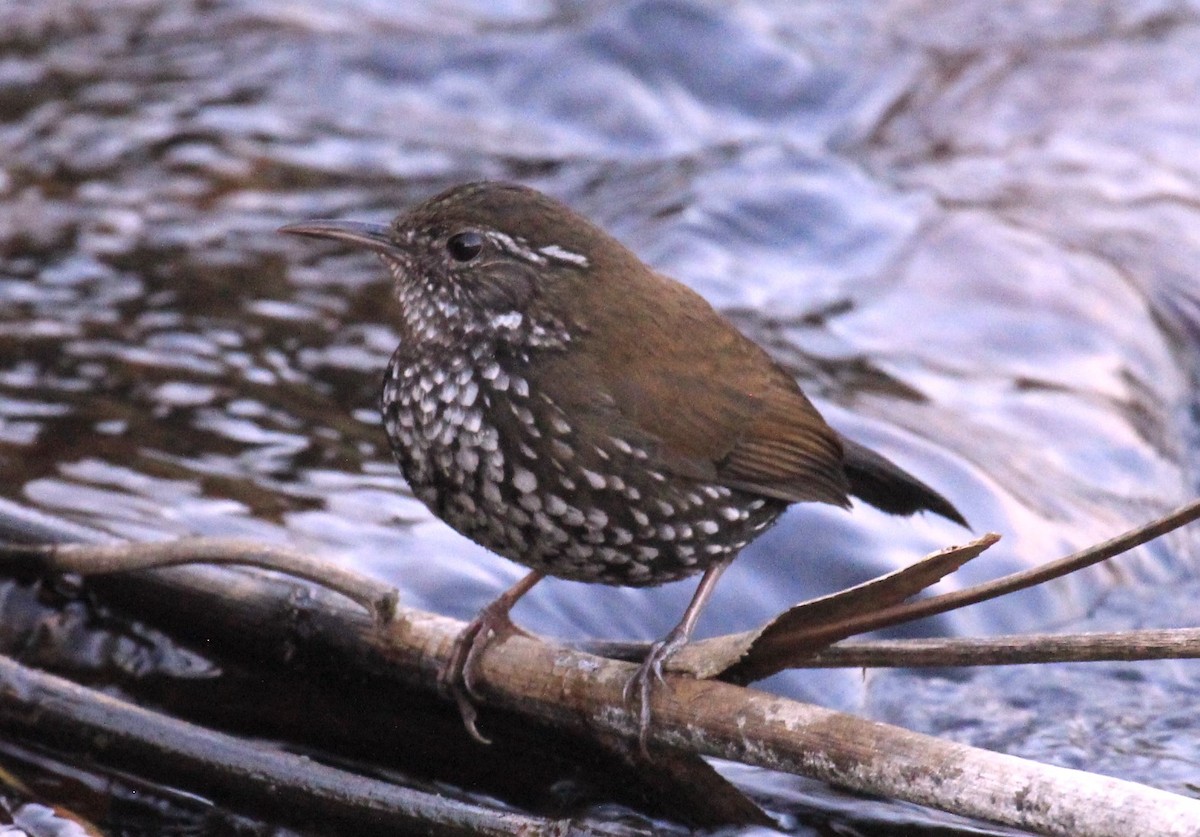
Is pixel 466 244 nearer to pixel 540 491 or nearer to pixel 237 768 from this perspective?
pixel 540 491

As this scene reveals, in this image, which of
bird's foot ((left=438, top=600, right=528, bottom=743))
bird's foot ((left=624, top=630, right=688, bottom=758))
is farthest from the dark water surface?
bird's foot ((left=438, top=600, right=528, bottom=743))

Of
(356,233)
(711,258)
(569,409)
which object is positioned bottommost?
(569,409)

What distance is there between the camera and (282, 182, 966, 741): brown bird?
454 cm

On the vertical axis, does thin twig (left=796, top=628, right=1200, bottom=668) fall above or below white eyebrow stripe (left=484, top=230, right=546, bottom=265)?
below

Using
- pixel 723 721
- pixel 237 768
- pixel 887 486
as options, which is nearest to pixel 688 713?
pixel 723 721

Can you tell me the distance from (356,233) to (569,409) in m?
0.80

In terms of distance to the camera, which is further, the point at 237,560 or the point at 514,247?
the point at 514,247

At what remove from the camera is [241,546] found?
4344 millimetres

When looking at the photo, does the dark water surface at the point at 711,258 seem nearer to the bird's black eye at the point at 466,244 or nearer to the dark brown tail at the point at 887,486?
the dark brown tail at the point at 887,486

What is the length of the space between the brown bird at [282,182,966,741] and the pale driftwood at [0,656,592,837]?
525mm

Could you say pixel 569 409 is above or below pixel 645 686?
above

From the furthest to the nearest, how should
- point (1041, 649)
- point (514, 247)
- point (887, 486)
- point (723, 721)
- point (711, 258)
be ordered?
point (711, 258), point (887, 486), point (514, 247), point (723, 721), point (1041, 649)

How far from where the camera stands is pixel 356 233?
193 inches

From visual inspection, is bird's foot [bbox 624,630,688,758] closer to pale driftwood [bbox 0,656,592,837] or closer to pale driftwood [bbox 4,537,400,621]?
pale driftwood [bbox 0,656,592,837]
